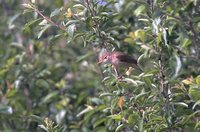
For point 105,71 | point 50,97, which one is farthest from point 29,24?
point 50,97

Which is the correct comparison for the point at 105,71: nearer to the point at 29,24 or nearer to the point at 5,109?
the point at 29,24

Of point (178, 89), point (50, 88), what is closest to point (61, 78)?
point (50, 88)

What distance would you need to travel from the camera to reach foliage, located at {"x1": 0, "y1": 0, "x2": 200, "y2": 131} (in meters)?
2.56

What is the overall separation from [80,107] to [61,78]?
16.0 inches

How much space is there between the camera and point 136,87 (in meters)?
2.62

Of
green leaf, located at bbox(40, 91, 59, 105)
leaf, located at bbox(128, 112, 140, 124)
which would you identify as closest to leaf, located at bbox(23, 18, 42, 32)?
leaf, located at bbox(128, 112, 140, 124)

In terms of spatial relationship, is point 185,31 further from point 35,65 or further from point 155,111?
point 35,65

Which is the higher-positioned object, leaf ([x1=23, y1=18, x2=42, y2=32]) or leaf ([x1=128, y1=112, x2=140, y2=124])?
leaf ([x1=23, y1=18, x2=42, y2=32])

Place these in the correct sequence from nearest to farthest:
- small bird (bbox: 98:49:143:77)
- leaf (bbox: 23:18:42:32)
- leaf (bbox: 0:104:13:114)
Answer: small bird (bbox: 98:49:143:77), leaf (bbox: 23:18:42:32), leaf (bbox: 0:104:13:114)

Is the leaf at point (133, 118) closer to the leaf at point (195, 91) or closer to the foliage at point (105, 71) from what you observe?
the foliage at point (105, 71)

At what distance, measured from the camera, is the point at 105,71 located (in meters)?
2.78

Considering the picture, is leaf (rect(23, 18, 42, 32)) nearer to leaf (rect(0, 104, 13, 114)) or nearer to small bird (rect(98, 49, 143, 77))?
small bird (rect(98, 49, 143, 77))

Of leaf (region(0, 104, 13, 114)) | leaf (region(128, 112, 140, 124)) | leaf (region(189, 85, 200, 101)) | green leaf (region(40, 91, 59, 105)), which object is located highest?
leaf (region(189, 85, 200, 101))

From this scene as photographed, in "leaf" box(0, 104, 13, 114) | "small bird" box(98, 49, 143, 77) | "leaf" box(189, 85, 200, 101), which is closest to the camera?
"leaf" box(189, 85, 200, 101)
